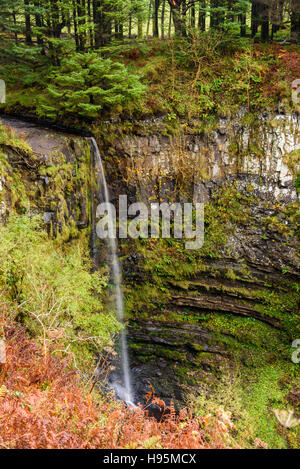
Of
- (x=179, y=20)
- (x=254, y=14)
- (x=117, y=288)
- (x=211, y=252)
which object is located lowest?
(x=117, y=288)

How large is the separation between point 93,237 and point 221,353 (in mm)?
5875

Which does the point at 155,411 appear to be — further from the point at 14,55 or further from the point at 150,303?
the point at 14,55

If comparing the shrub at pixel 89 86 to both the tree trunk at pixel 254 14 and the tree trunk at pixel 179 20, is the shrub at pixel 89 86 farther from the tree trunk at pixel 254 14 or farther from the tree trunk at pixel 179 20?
the tree trunk at pixel 254 14

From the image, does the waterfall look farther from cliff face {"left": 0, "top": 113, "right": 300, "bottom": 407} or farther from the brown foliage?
the brown foliage

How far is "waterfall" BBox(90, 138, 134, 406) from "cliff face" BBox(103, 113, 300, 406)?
0.31 metres

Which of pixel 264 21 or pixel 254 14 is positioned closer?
pixel 264 21

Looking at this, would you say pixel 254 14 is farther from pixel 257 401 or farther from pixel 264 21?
pixel 257 401

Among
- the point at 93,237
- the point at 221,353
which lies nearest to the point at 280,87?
the point at 93,237

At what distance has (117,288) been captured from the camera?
35.5 ft

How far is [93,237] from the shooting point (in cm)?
992

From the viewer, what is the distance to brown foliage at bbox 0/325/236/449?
114 inches

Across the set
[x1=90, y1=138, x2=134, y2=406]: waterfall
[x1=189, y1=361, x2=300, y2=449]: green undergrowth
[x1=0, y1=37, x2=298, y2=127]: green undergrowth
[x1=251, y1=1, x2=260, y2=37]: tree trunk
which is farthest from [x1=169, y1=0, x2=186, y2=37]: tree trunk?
[x1=189, y1=361, x2=300, y2=449]: green undergrowth

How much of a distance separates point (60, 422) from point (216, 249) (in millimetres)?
8699

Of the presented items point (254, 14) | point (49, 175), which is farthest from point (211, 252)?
point (254, 14)
